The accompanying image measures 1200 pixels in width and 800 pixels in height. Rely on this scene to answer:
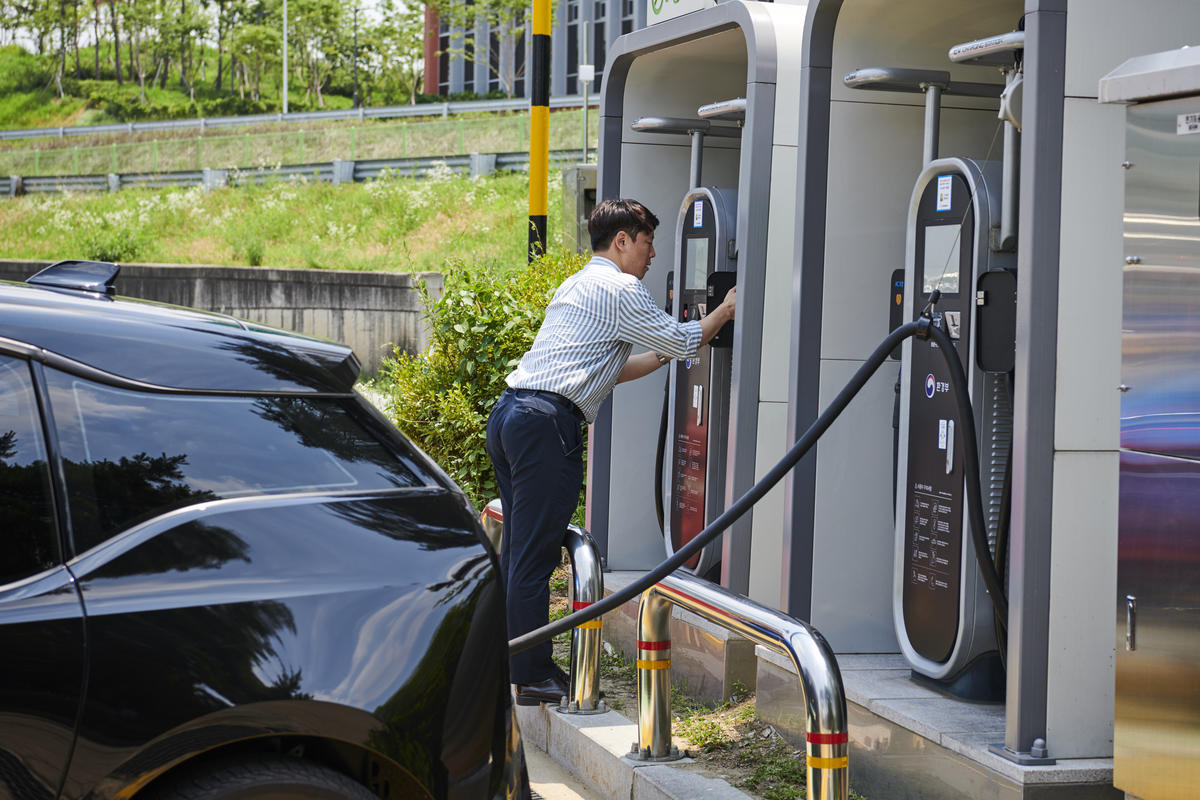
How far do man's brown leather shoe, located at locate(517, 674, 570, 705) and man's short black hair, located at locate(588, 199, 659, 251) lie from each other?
1.77m

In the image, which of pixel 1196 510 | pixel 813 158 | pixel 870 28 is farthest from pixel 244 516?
pixel 870 28

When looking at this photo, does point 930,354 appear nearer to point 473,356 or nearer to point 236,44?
point 473,356

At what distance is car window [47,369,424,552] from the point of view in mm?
2678

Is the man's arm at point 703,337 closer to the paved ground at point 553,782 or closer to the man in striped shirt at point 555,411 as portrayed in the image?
the man in striped shirt at point 555,411

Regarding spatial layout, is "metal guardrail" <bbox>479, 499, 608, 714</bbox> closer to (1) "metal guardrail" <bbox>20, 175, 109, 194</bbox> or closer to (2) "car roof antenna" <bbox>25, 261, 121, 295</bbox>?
(2) "car roof antenna" <bbox>25, 261, 121, 295</bbox>

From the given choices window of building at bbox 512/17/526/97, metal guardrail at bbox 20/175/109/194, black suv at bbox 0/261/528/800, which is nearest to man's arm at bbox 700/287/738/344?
black suv at bbox 0/261/528/800

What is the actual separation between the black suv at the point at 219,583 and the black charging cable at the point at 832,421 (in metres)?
1.48

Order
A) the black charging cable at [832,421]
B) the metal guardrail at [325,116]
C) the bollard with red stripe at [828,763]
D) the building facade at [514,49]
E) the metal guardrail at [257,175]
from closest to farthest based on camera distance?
the bollard with red stripe at [828,763] < the black charging cable at [832,421] < the metal guardrail at [257,175] < the metal guardrail at [325,116] < the building facade at [514,49]

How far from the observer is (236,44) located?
2650 inches

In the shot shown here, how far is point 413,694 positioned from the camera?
2758mm

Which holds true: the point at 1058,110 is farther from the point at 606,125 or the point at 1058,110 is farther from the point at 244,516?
the point at 606,125

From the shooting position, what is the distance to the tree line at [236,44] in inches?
2547

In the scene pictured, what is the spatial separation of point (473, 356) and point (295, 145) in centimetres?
3353

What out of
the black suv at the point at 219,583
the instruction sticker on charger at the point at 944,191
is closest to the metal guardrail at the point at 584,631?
the instruction sticker on charger at the point at 944,191
